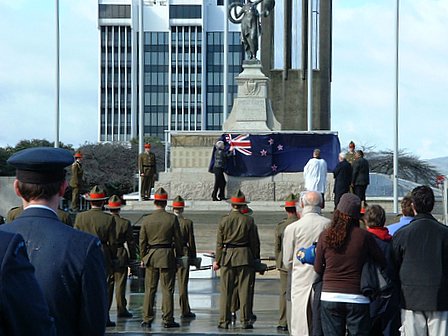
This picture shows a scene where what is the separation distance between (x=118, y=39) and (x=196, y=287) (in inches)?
4302

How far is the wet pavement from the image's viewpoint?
13.2 meters

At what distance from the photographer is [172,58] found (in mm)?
124375

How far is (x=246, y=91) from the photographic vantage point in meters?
33.8

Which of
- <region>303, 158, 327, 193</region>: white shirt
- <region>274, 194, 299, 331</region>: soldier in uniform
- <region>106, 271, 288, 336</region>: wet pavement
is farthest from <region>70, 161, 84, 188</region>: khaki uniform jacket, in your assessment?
<region>274, 194, 299, 331</region>: soldier in uniform

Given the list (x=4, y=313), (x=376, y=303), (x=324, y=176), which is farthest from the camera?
(x=324, y=176)

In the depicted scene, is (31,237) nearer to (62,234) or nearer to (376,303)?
(62,234)

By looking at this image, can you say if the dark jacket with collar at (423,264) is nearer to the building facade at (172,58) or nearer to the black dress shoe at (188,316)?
the black dress shoe at (188,316)

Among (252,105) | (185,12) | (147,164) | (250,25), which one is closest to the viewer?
(147,164)

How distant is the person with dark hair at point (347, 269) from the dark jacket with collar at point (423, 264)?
339mm

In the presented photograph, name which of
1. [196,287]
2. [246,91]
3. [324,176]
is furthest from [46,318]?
[246,91]

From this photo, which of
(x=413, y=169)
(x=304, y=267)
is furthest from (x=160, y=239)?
(x=413, y=169)

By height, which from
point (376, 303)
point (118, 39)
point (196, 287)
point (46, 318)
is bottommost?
point (196, 287)

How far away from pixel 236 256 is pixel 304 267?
441cm

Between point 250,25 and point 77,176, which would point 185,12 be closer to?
point 250,25
